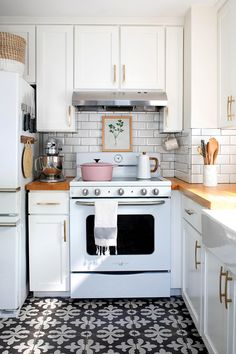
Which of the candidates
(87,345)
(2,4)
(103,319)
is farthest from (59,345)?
(2,4)

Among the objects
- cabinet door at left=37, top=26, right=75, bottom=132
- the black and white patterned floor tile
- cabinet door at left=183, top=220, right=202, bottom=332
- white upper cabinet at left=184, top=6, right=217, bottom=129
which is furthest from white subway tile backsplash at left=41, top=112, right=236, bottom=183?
the black and white patterned floor tile

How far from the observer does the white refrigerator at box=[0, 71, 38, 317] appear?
2506 millimetres

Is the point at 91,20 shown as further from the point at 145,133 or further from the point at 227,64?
the point at 227,64

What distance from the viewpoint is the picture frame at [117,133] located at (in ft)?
11.1

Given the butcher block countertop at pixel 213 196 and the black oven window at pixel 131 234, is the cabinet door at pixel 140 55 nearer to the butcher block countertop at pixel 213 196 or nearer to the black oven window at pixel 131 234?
the butcher block countertop at pixel 213 196

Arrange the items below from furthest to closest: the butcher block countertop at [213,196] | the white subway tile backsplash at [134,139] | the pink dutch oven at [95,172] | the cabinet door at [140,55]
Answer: the white subway tile backsplash at [134,139] < the cabinet door at [140,55] < the pink dutch oven at [95,172] < the butcher block countertop at [213,196]

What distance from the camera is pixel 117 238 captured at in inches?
111

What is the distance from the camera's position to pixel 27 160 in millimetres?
2754

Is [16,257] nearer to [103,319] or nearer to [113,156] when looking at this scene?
[103,319]

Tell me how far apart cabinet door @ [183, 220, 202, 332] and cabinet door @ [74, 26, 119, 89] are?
54.2 inches

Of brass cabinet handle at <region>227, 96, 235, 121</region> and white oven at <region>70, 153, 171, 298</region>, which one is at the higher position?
brass cabinet handle at <region>227, 96, 235, 121</region>

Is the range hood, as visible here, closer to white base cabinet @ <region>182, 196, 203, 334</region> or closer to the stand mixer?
the stand mixer

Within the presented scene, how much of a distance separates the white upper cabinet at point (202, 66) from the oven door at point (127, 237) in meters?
0.73

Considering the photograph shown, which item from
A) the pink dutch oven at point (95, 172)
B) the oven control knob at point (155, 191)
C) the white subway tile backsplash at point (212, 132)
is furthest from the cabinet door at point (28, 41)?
the white subway tile backsplash at point (212, 132)
